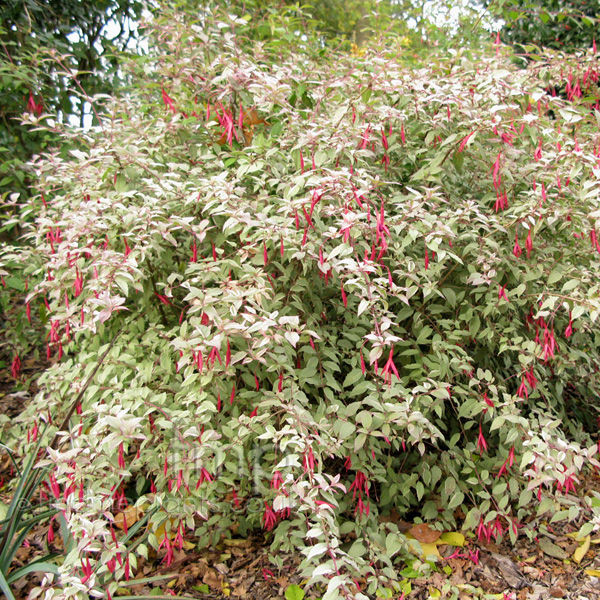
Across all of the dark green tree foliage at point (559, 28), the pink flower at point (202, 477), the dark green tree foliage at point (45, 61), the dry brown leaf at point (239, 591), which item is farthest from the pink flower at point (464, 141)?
the dark green tree foliage at point (559, 28)

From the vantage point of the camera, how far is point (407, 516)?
7.38ft

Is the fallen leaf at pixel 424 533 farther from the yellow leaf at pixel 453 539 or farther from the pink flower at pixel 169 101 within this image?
the pink flower at pixel 169 101

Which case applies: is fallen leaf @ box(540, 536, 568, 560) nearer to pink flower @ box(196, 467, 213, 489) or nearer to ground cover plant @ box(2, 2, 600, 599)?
ground cover plant @ box(2, 2, 600, 599)

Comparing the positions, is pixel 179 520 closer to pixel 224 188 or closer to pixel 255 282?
pixel 255 282

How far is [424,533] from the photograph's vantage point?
205 centimetres

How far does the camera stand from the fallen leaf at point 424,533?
2027 mm

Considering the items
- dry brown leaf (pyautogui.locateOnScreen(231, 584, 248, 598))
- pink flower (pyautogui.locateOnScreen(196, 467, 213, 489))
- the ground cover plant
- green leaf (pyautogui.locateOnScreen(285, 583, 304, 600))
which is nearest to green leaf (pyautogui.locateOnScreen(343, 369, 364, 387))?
the ground cover plant

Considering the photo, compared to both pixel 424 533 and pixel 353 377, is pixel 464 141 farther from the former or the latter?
pixel 424 533

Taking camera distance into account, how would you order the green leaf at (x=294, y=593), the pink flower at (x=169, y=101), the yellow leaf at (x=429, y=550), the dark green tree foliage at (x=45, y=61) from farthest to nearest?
the dark green tree foliage at (x=45, y=61) → the pink flower at (x=169, y=101) → the yellow leaf at (x=429, y=550) → the green leaf at (x=294, y=593)

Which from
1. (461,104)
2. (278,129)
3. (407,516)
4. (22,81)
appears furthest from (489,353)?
(22,81)

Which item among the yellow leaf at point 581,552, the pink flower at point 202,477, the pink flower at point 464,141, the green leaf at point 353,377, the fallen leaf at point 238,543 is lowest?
the fallen leaf at point 238,543

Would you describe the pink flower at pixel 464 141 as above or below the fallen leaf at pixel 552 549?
above

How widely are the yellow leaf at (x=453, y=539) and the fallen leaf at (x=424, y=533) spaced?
0.02 metres

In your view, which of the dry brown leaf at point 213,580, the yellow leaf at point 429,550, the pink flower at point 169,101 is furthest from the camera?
the pink flower at point 169,101
